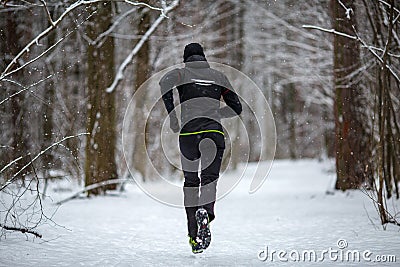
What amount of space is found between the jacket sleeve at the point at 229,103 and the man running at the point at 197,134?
99 millimetres

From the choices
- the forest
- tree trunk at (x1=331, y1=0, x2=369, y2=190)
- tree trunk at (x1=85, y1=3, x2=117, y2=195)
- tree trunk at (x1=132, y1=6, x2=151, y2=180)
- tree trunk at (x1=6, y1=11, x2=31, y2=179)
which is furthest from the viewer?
tree trunk at (x1=132, y1=6, x2=151, y2=180)

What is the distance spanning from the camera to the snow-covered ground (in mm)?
3920

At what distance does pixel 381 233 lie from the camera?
4.95 meters

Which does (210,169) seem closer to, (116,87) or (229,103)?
(229,103)

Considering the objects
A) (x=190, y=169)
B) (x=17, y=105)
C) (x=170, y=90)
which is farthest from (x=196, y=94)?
(x=17, y=105)

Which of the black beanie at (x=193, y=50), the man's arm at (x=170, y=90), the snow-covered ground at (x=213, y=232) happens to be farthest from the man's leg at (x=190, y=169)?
the black beanie at (x=193, y=50)

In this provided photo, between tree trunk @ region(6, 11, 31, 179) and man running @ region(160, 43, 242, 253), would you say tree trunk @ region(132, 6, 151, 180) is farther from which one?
man running @ region(160, 43, 242, 253)

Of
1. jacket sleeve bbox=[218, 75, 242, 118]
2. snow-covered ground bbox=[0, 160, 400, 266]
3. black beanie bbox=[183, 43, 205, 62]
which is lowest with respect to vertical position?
snow-covered ground bbox=[0, 160, 400, 266]

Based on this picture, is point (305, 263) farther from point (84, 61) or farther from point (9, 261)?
point (84, 61)

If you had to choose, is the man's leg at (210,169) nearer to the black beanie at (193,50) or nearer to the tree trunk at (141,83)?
the black beanie at (193,50)

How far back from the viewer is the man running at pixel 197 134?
4117 millimetres

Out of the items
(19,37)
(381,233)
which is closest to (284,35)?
(19,37)

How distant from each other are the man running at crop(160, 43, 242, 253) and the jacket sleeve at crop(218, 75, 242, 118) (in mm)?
99

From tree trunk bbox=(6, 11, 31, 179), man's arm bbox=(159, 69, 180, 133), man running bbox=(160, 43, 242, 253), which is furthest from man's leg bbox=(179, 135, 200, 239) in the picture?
tree trunk bbox=(6, 11, 31, 179)
